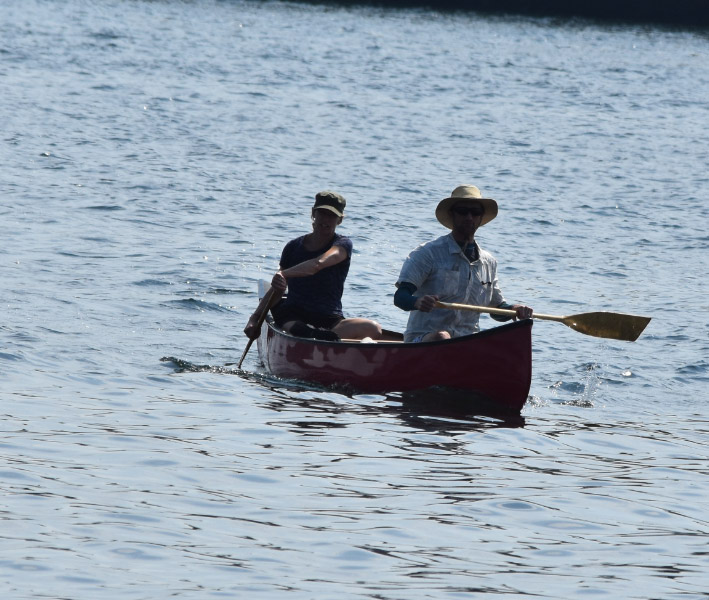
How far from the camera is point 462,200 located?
31.1 ft

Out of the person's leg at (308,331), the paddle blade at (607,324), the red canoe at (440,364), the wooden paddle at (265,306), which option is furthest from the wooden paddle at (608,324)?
the wooden paddle at (265,306)

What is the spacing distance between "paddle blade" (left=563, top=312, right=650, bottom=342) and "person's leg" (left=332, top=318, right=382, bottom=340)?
5.68 feet

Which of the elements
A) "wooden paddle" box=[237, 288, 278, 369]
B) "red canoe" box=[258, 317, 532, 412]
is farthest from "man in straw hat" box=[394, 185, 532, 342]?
"wooden paddle" box=[237, 288, 278, 369]

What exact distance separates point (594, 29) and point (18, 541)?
55369 mm

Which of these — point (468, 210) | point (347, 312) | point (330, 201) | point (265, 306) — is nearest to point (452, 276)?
point (468, 210)

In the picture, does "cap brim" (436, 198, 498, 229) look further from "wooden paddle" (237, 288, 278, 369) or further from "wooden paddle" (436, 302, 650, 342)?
"wooden paddle" (237, 288, 278, 369)

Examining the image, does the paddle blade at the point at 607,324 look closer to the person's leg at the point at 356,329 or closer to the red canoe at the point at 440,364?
the red canoe at the point at 440,364

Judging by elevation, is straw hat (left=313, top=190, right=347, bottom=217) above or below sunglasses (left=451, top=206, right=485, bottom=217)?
below

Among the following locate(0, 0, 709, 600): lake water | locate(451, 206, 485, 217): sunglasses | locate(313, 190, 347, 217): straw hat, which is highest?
locate(451, 206, 485, 217): sunglasses

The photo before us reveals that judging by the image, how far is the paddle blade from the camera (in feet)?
33.1

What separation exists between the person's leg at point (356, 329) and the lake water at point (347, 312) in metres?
0.64

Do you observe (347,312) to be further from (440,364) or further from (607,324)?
(440,364)

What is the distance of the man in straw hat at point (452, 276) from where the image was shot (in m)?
9.50

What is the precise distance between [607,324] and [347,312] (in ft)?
16.0
